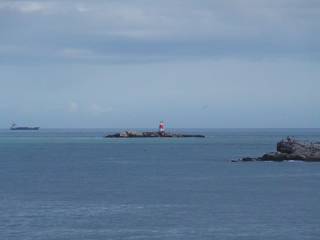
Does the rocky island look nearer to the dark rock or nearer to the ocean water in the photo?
the dark rock

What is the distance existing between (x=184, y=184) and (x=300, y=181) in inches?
452

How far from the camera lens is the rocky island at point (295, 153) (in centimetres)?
11056

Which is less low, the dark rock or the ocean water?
the dark rock

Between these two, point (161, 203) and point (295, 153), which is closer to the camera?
point (161, 203)

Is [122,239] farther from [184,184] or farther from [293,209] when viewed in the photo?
[184,184]

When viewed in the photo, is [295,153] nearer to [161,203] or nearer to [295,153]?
[295,153]

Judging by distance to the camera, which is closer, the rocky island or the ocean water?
the ocean water

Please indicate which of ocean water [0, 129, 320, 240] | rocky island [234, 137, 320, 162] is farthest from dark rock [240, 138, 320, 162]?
ocean water [0, 129, 320, 240]

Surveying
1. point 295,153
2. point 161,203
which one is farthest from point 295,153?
point 161,203

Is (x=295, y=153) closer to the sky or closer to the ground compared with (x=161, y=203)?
closer to the sky

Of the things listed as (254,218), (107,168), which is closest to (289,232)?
(254,218)

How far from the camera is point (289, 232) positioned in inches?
1764

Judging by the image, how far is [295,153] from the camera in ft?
367

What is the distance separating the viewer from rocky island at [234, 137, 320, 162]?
11056 centimetres
